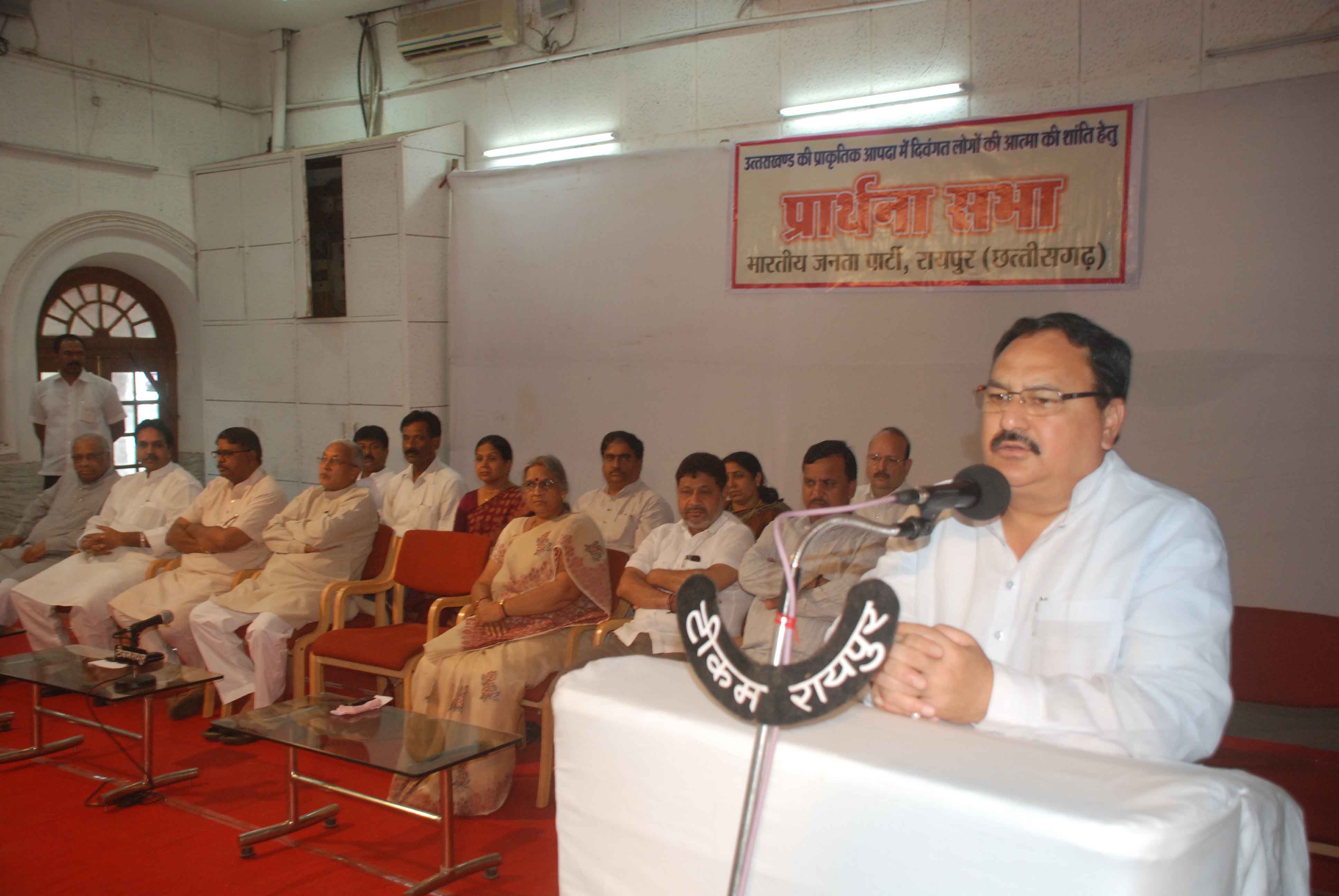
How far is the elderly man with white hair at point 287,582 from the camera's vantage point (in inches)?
174

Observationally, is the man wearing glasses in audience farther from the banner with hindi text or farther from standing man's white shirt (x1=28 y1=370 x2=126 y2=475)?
the banner with hindi text

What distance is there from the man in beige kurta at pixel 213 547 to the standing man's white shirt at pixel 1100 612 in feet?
13.3

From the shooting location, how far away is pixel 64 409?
6.70 metres

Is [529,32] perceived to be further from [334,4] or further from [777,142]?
[777,142]

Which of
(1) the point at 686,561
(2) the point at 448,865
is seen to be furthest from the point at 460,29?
(2) the point at 448,865

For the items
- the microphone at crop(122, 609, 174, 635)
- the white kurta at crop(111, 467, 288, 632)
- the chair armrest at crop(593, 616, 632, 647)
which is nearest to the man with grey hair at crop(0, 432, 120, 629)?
the white kurta at crop(111, 467, 288, 632)

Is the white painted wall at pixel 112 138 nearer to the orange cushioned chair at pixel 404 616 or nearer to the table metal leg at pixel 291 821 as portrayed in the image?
the orange cushioned chair at pixel 404 616

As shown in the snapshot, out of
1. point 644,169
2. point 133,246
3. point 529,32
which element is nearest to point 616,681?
point 644,169

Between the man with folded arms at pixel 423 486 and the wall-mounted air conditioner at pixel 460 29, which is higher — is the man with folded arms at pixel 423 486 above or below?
below

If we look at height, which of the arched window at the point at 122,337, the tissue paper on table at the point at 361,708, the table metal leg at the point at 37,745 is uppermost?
the arched window at the point at 122,337

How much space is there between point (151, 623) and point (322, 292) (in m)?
3.27

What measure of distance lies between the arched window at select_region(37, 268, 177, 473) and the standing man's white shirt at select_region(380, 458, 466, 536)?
306 cm

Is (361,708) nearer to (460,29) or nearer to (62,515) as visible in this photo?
(62,515)

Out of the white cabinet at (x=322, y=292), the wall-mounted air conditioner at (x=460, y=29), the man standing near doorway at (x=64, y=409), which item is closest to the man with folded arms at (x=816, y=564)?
the white cabinet at (x=322, y=292)
